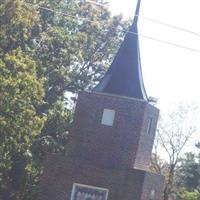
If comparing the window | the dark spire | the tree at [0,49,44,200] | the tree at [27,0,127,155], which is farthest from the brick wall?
the tree at [27,0,127,155]

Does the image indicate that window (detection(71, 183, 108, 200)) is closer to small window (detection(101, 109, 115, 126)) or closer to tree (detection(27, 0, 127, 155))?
small window (detection(101, 109, 115, 126))

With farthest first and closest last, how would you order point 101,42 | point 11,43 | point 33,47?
point 101,42 → point 33,47 → point 11,43

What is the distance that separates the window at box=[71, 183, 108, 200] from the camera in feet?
63.6

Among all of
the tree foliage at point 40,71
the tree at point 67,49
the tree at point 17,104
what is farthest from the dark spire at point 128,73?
the tree at point 67,49

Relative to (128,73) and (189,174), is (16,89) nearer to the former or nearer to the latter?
(128,73)

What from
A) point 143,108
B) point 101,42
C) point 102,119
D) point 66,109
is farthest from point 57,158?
point 101,42

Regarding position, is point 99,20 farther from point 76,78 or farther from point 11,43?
point 11,43

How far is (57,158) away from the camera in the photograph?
19891 mm

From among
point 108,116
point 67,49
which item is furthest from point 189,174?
point 108,116

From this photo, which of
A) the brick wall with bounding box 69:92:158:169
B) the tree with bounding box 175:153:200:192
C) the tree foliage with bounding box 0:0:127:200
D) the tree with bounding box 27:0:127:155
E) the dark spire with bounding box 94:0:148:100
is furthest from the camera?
the tree with bounding box 175:153:200:192

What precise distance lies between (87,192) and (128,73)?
16.3 feet

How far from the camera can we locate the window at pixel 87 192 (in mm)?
19391

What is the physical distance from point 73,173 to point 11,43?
10615 millimetres

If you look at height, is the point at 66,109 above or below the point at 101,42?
below
